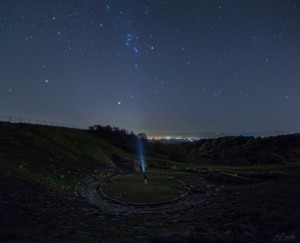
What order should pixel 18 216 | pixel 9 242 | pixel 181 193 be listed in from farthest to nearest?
pixel 181 193 < pixel 18 216 < pixel 9 242

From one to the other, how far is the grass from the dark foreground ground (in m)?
5.24

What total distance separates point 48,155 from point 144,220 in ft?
116

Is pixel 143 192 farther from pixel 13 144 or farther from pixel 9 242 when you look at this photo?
pixel 13 144

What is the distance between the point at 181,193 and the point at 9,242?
83.8 ft

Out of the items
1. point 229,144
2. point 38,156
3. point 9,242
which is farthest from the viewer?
point 229,144

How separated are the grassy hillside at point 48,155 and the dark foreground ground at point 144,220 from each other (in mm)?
7514

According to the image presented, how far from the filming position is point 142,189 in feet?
135

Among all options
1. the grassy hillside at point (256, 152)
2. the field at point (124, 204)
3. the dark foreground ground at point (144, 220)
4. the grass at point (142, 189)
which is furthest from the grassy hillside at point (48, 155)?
the grassy hillside at point (256, 152)

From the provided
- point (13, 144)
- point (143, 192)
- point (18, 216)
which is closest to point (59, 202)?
point (18, 216)

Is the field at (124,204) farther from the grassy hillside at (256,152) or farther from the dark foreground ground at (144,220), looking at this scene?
the grassy hillside at (256,152)

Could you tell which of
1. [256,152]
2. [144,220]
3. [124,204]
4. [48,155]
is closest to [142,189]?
[124,204]

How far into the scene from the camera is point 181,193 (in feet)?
127

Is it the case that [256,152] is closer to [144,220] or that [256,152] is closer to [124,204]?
[124,204]

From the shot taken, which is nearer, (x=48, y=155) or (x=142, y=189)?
(x=142, y=189)
